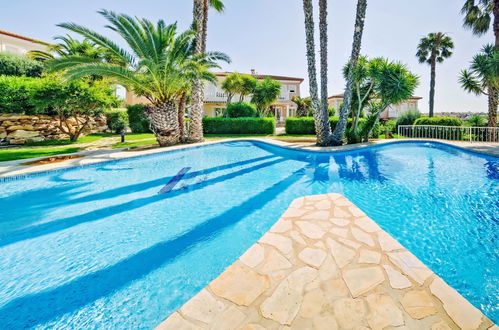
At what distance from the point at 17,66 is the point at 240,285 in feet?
84.9

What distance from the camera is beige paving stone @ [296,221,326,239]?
311 centimetres

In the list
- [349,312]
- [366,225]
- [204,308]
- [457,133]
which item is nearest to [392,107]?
[457,133]

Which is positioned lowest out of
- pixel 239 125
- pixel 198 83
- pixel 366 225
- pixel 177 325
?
pixel 177 325

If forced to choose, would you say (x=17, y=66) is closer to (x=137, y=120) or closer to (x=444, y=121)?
(x=137, y=120)

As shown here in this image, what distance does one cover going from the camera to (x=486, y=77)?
12859mm

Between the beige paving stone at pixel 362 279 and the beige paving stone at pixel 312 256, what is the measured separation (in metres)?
0.30

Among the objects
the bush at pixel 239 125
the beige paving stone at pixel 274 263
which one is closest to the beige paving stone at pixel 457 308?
the beige paving stone at pixel 274 263

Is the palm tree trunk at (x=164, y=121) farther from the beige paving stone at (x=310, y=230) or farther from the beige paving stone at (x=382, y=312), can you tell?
the beige paving stone at (x=382, y=312)

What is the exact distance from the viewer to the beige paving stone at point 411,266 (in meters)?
2.25

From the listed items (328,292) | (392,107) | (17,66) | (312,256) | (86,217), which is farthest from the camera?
(392,107)

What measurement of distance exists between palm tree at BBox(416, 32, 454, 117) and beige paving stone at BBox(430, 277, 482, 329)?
3457cm

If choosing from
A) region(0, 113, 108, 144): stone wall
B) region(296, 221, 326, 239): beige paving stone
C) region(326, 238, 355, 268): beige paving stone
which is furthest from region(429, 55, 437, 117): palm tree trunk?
region(0, 113, 108, 144): stone wall

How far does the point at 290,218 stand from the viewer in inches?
144


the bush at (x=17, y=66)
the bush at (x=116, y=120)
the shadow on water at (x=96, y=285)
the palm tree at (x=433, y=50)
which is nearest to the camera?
the shadow on water at (x=96, y=285)
